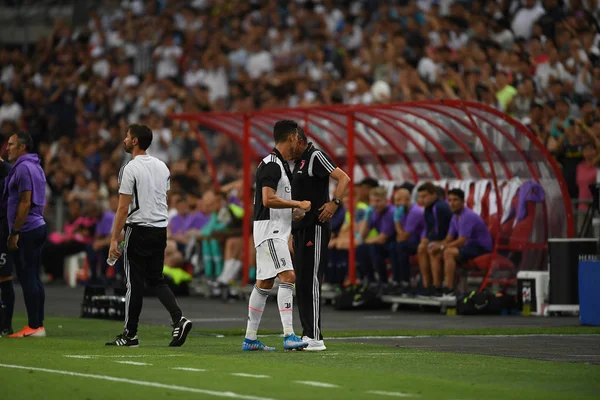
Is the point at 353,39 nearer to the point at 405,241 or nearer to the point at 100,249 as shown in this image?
the point at 100,249

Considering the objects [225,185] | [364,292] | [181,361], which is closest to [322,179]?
[181,361]

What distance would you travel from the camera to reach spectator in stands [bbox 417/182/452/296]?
2117 cm

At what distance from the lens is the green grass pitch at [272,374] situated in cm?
970

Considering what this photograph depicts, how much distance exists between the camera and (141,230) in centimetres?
1397

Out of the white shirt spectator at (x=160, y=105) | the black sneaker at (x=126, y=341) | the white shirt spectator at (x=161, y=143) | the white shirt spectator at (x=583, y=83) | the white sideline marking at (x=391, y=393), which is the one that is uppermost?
the white shirt spectator at (x=160, y=105)

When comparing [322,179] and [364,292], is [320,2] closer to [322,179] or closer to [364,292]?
[364,292]

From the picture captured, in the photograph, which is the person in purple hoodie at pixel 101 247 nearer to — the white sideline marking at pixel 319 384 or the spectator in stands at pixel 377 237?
the spectator in stands at pixel 377 237

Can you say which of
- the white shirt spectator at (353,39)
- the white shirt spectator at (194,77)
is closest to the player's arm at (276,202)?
the white shirt spectator at (353,39)

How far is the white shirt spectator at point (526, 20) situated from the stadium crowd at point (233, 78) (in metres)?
0.03

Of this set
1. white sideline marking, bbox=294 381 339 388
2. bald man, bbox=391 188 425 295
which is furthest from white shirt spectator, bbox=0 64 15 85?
white sideline marking, bbox=294 381 339 388

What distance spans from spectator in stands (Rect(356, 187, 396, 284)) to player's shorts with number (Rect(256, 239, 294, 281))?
9021 mm

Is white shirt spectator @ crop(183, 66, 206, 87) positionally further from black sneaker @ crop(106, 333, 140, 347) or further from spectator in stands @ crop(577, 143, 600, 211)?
black sneaker @ crop(106, 333, 140, 347)

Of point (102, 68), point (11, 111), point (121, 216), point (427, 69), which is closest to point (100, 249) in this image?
point (427, 69)

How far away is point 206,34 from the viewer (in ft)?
115
